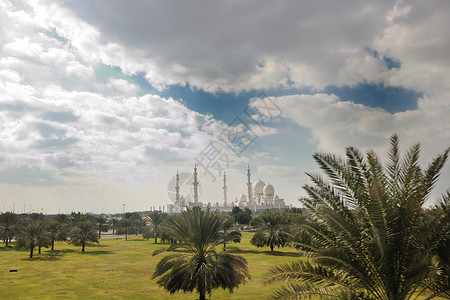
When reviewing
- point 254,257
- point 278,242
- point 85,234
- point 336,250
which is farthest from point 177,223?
point 85,234

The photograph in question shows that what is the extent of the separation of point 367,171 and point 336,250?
103 inches

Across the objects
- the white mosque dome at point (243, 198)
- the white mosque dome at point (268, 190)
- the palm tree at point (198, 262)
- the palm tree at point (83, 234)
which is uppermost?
the white mosque dome at point (268, 190)

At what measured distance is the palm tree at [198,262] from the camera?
46.6ft

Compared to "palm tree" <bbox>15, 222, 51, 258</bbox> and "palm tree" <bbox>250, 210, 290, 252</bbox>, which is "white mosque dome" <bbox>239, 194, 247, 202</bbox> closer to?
"palm tree" <bbox>250, 210, 290, 252</bbox>

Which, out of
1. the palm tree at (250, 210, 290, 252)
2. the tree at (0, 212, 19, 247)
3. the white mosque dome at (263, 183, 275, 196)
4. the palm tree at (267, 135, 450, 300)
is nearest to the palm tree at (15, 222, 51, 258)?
the tree at (0, 212, 19, 247)

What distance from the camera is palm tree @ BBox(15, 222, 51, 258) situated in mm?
37281

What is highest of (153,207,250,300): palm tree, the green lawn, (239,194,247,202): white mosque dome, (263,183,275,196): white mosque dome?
(263,183,275,196): white mosque dome

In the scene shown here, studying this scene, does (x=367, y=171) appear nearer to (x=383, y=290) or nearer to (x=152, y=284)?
(x=383, y=290)

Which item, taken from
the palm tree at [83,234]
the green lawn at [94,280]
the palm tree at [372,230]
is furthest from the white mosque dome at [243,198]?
the palm tree at [372,230]

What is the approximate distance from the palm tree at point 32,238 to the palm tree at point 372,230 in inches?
1580

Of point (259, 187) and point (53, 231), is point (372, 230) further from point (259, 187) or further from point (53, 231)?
point (259, 187)

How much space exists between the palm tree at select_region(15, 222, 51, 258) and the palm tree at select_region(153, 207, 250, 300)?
32.0 m

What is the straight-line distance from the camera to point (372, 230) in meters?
7.98

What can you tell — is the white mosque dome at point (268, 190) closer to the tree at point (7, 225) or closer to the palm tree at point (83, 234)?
the palm tree at point (83, 234)
